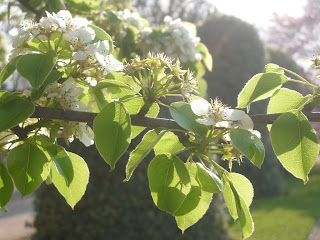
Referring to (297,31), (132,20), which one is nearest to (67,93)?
(132,20)

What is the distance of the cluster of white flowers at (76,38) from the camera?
742 millimetres

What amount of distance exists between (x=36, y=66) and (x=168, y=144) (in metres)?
0.24

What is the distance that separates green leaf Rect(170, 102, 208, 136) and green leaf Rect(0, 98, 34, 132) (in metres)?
0.21

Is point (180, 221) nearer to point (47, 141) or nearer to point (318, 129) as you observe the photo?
point (47, 141)

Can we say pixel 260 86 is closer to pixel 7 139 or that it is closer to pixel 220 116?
pixel 220 116

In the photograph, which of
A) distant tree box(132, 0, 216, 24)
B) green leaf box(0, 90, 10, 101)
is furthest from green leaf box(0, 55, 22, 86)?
distant tree box(132, 0, 216, 24)

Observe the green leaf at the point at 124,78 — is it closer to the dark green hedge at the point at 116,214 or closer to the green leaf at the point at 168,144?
the green leaf at the point at 168,144

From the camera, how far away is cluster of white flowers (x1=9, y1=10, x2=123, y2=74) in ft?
2.43

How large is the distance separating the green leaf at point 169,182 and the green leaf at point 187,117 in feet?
0.17

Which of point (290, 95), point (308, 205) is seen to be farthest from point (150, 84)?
point (308, 205)

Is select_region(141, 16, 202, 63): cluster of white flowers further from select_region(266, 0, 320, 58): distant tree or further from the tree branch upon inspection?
Result: select_region(266, 0, 320, 58): distant tree

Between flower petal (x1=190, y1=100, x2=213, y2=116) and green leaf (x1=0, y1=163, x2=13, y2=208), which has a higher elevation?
flower petal (x1=190, y1=100, x2=213, y2=116)

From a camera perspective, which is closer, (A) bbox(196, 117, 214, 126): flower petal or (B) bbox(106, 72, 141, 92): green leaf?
(A) bbox(196, 117, 214, 126): flower petal

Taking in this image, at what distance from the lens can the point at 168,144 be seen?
0.72 meters
